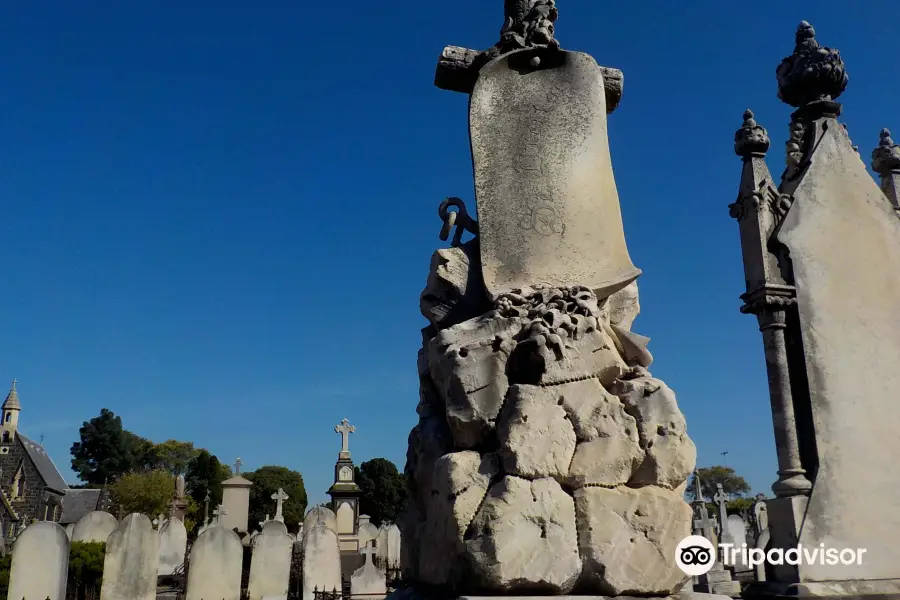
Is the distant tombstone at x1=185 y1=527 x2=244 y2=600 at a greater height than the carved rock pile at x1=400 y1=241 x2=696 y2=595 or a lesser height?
lesser

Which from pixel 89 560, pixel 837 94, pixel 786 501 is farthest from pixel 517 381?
pixel 89 560

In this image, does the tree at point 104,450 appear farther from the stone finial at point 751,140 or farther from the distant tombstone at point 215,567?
the stone finial at point 751,140

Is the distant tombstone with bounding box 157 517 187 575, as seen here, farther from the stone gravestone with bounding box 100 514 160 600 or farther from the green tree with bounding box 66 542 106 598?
the stone gravestone with bounding box 100 514 160 600

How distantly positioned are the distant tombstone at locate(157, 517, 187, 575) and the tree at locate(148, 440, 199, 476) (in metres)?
58.6

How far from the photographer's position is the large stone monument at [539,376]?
3199 millimetres

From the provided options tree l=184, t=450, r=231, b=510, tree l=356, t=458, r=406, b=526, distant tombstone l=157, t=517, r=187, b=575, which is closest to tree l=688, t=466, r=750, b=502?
tree l=356, t=458, r=406, b=526

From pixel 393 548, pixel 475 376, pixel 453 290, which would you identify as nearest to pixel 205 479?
pixel 393 548

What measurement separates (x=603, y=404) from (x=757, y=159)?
5377 mm

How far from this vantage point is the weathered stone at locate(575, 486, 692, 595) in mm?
3168

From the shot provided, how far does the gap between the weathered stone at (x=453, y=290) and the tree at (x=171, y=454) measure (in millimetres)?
72153

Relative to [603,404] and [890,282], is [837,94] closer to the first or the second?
[890,282]

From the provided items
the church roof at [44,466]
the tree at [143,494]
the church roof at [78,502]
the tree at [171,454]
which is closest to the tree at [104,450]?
the tree at [171,454]

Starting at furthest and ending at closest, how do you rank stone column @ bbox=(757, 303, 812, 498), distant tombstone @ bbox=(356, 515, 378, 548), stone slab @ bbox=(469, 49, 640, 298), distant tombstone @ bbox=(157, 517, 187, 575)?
distant tombstone @ bbox=(356, 515, 378, 548), distant tombstone @ bbox=(157, 517, 187, 575), stone column @ bbox=(757, 303, 812, 498), stone slab @ bbox=(469, 49, 640, 298)

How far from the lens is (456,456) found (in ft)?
11.2
